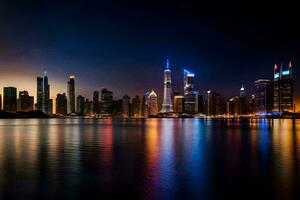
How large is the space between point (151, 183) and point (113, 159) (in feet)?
38.8

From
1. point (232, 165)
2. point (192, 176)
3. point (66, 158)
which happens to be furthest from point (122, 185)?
point (66, 158)

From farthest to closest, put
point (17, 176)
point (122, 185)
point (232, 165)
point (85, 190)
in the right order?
1. point (232, 165)
2. point (17, 176)
3. point (122, 185)
4. point (85, 190)

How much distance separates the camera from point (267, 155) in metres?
37.1

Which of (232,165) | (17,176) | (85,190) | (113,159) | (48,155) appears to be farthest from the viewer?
(48,155)

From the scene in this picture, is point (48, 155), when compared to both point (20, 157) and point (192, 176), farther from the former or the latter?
point (192, 176)

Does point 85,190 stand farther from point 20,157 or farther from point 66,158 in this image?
point 20,157

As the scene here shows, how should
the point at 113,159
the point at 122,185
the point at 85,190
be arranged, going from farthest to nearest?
the point at 113,159 → the point at 122,185 → the point at 85,190

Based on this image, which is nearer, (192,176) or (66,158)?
(192,176)

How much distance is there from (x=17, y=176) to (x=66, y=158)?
968 cm

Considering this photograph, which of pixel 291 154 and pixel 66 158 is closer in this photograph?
pixel 66 158

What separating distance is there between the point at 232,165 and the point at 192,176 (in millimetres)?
6207

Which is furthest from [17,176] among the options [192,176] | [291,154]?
[291,154]

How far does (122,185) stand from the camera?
21531 millimetres

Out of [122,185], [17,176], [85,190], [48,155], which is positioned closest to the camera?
[85,190]
